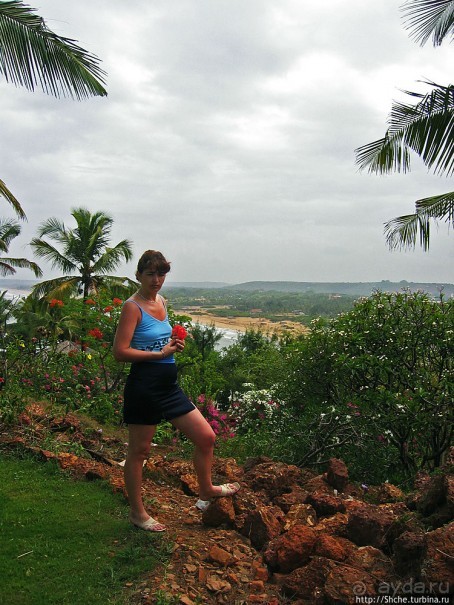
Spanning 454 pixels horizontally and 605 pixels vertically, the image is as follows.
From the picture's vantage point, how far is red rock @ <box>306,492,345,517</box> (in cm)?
325

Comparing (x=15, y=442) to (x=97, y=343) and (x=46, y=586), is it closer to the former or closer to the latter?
(x=46, y=586)

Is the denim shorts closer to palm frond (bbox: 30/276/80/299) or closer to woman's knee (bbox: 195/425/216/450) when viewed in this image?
woman's knee (bbox: 195/425/216/450)

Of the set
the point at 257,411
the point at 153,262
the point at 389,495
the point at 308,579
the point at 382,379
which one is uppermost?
the point at 153,262

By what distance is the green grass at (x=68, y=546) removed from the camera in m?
2.51

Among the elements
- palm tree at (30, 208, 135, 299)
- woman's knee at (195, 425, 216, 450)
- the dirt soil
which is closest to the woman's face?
woman's knee at (195, 425, 216, 450)

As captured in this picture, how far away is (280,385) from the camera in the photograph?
6535mm

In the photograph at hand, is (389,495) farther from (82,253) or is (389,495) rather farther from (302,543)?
(82,253)

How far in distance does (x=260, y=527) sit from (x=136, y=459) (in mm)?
885

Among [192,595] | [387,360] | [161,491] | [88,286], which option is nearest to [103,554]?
[192,595]

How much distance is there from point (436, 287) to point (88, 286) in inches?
623

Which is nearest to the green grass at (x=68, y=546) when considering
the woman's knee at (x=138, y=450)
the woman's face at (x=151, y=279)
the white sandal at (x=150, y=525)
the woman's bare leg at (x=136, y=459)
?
the white sandal at (x=150, y=525)

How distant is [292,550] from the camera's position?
2.64 m

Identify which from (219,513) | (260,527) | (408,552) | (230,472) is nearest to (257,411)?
(230,472)

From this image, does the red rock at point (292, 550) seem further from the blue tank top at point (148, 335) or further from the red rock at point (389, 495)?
the red rock at point (389, 495)
